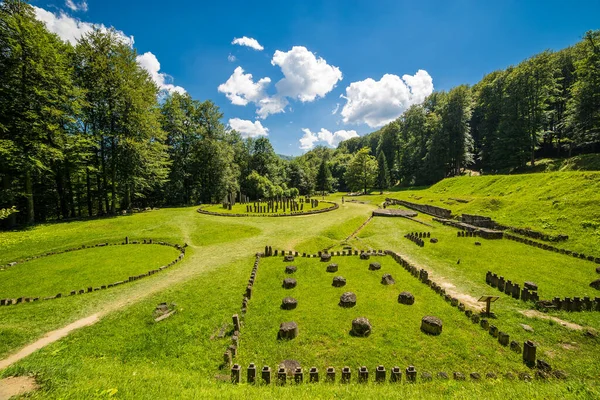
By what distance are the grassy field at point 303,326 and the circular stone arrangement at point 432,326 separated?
0.91 feet

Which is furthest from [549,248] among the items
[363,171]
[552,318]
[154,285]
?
[363,171]

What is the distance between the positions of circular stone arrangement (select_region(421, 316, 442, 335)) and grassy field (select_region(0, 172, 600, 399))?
10.9 inches

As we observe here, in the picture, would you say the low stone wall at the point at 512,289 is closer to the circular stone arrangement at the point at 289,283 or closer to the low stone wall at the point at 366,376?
the low stone wall at the point at 366,376

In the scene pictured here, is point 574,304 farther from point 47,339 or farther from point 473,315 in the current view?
point 47,339

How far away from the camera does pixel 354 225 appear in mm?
27562

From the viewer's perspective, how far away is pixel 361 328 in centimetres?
886

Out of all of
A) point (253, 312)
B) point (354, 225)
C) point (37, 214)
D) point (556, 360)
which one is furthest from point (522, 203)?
point (37, 214)

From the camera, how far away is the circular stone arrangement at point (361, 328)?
887 centimetres

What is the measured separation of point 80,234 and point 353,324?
25718mm

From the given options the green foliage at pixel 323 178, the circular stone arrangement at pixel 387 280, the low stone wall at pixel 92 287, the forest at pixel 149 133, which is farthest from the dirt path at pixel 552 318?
the green foliage at pixel 323 178

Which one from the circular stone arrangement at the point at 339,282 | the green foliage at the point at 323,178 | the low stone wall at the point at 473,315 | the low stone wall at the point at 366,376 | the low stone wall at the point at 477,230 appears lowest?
the low stone wall at the point at 366,376

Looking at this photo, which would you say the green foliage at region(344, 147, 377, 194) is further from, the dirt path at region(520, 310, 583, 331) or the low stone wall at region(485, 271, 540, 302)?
the dirt path at region(520, 310, 583, 331)

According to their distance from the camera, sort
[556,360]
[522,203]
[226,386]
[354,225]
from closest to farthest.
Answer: [226,386] → [556,360] → [522,203] → [354,225]

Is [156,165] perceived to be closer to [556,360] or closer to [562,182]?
[556,360]
